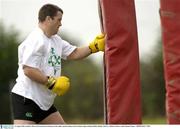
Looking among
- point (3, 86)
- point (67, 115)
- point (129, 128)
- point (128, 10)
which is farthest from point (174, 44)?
point (67, 115)

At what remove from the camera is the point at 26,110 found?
213 inches

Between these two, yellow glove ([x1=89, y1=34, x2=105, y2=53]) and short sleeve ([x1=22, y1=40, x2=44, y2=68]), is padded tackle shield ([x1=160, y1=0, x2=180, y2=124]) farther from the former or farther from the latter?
short sleeve ([x1=22, y1=40, x2=44, y2=68])

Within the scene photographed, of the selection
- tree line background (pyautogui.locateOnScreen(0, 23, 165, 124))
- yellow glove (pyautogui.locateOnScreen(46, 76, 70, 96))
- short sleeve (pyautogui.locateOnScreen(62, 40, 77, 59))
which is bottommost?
tree line background (pyautogui.locateOnScreen(0, 23, 165, 124))

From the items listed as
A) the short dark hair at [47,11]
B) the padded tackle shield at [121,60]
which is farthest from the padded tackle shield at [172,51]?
the short dark hair at [47,11]

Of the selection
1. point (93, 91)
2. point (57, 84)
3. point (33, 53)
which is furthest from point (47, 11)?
point (93, 91)

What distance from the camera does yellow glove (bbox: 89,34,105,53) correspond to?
5695 mm

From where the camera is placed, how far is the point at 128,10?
5051 millimetres

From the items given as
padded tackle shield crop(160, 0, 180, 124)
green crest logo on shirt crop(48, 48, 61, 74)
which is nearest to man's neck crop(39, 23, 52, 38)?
green crest logo on shirt crop(48, 48, 61, 74)

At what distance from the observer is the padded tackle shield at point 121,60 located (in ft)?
16.5

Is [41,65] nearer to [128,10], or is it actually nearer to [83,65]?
[128,10]

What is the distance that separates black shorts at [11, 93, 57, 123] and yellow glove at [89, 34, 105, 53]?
2.67 feet

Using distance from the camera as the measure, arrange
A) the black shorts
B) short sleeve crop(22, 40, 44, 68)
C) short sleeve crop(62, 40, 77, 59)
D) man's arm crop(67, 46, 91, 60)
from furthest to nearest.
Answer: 1. man's arm crop(67, 46, 91, 60)
2. short sleeve crop(62, 40, 77, 59)
3. the black shorts
4. short sleeve crop(22, 40, 44, 68)

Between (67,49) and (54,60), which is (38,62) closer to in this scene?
(54,60)

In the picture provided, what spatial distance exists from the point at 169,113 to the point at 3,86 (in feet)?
43.2
